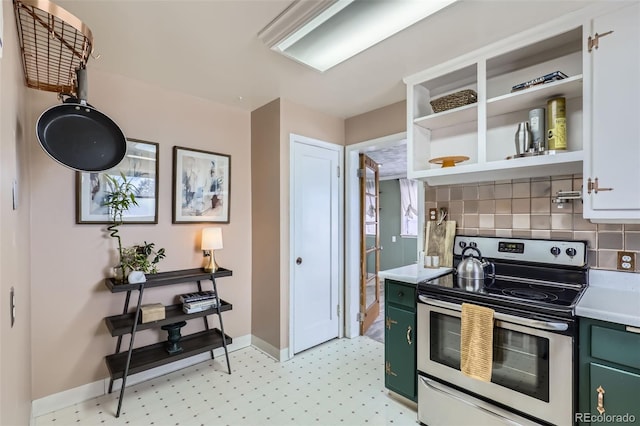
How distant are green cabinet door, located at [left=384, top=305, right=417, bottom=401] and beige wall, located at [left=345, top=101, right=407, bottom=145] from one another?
5.46 feet

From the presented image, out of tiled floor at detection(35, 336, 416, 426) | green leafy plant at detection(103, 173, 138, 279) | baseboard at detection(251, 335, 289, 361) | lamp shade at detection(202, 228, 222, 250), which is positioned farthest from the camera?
baseboard at detection(251, 335, 289, 361)

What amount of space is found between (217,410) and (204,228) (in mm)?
1428

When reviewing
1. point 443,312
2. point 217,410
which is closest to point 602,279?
point 443,312

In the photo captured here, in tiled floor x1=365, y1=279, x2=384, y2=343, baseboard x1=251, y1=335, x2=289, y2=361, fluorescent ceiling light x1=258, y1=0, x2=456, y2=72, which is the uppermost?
fluorescent ceiling light x1=258, y1=0, x2=456, y2=72

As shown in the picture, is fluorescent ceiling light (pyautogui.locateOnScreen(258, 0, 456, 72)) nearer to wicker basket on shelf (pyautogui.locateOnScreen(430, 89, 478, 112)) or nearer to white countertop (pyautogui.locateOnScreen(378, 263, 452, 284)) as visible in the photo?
wicker basket on shelf (pyautogui.locateOnScreen(430, 89, 478, 112))

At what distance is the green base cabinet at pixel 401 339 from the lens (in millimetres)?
2037

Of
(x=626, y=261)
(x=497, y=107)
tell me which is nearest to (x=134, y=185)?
(x=497, y=107)

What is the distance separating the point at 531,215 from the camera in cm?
208

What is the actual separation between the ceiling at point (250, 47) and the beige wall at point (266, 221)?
1.06ft

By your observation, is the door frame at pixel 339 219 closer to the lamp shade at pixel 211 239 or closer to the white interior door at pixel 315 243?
the white interior door at pixel 315 243

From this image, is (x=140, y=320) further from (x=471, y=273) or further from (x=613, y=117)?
(x=613, y=117)

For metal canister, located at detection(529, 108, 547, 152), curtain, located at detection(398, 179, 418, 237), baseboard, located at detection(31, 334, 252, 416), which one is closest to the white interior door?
baseboard, located at detection(31, 334, 252, 416)

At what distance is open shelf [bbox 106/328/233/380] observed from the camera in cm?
213

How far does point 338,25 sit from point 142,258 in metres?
2.14
